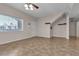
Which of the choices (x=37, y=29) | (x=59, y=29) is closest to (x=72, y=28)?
Answer: (x=59, y=29)

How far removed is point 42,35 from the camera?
1450 cm

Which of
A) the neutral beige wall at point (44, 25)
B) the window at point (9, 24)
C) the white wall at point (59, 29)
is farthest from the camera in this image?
the white wall at point (59, 29)

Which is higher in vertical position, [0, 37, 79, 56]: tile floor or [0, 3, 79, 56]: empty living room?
[0, 3, 79, 56]: empty living room

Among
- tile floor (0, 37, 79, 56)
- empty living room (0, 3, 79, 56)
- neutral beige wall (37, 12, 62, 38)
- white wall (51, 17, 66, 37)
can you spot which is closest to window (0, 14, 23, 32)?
empty living room (0, 3, 79, 56)

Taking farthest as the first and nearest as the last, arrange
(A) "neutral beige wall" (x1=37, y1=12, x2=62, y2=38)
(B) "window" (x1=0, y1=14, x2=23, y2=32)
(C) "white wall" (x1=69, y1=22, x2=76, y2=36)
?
(C) "white wall" (x1=69, y1=22, x2=76, y2=36)
(A) "neutral beige wall" (x1=37, y1=12, x2=62, y2=38)
(B) "window" (x1=0, y1=14, x2=23, y2=32)

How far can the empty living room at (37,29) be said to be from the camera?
5493mm

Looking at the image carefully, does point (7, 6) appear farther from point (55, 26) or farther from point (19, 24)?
point (55, 26)

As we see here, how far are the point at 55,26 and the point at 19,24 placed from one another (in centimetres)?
553

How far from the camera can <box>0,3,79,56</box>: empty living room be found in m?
5.49

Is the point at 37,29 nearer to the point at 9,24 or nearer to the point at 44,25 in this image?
the point at 44,25

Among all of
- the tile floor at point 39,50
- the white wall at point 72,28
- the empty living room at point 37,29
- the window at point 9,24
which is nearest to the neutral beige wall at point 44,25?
the empty living room at point 37,29

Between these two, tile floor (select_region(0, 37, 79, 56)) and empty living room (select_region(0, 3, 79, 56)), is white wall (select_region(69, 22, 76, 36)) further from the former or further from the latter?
tile floor (select_region(0, 37, 79, 56))

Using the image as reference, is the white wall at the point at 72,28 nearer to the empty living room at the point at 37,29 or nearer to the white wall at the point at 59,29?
the empty living room at the point at 37,29

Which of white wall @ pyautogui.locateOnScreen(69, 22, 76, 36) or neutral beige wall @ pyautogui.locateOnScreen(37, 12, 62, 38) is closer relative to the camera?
neutral beige wall @ pyautogui.locateOnScreen(37, 12, 62, 38)
